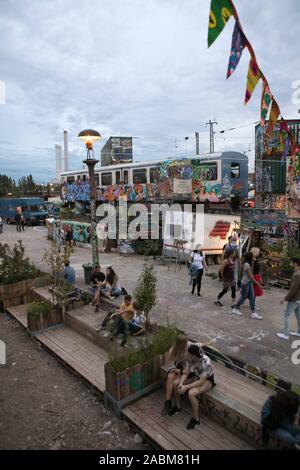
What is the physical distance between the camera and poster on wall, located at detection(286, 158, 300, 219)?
40.0ft

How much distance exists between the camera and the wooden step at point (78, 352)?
5613mm

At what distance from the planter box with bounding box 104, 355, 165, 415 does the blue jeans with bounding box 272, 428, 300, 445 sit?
2.06m

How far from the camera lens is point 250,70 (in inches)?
223

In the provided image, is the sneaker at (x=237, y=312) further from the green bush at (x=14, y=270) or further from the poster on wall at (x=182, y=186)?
the poster on wall at (x=182, y=186)

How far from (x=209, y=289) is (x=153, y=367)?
4.79m

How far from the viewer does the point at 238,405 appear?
13.1ft

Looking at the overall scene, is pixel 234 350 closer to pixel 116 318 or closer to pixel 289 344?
Result: pixel 289 344

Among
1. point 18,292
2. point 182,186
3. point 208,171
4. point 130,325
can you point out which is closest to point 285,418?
point 130,325

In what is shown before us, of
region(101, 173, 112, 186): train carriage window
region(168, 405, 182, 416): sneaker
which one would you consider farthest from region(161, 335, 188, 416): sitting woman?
region(101, 173, 112, 186): train carriage window

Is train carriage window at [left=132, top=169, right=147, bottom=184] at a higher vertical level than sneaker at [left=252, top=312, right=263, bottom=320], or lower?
higher

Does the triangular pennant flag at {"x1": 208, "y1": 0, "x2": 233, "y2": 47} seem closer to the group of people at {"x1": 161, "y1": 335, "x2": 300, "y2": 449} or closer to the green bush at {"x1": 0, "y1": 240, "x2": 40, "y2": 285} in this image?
the group of people at {"x1": 161, "y1": 335, "x2": 300, "y2": 449}

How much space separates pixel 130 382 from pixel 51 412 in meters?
1.42

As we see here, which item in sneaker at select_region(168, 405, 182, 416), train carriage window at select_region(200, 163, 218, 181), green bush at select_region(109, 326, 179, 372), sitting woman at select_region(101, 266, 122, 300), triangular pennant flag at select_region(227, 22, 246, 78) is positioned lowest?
sneaker at select_region(168, 405, 182, 416)
